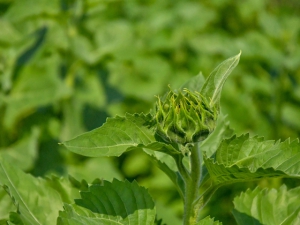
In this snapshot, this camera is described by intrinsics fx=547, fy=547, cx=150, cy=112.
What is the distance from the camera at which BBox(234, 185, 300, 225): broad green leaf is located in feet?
3.84

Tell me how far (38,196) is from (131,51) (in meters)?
1.54

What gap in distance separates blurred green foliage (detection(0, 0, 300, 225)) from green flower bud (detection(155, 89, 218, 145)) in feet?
2.73

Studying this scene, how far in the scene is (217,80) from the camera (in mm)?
1042

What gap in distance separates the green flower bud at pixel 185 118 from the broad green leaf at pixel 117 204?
0.54 ft

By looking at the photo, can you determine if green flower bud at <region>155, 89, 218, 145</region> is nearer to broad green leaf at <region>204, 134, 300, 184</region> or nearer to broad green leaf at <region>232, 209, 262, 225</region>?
broad green leaf at <region>204, 134, 300, 184</region>

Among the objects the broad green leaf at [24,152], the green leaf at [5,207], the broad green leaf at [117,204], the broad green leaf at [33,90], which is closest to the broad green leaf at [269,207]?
the broad green leaf at [117,204]

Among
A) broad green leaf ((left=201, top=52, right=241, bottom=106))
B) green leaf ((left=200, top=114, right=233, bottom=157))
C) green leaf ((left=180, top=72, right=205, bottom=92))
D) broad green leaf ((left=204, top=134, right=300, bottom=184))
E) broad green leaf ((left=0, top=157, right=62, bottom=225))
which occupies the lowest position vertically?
broad green leaf ((left=0, top=157, right=62, bottom=225))

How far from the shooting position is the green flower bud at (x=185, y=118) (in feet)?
3.15

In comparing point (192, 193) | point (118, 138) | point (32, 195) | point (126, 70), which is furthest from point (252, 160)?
point (126, 70)

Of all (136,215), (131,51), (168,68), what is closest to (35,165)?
(131,51)

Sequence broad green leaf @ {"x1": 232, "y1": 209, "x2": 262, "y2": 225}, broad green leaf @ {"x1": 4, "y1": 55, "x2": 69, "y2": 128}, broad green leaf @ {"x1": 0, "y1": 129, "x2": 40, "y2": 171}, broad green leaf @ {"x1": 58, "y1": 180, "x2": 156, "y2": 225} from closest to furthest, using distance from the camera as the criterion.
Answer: broad green leaf @ {"x1": 58, "y1": 180, "x2": 156, "y2": 225} → broad green leaf @ {"x1": 232, "y1": 209, "x2": 262, "y2": 225} → broad green leaf @ {"x1": 0, "y1": 129, "x2": 40, "y2": 171} → broad green leaf @ {"x1": 4, "y1": 55, "x2": 69, "y2": 128}

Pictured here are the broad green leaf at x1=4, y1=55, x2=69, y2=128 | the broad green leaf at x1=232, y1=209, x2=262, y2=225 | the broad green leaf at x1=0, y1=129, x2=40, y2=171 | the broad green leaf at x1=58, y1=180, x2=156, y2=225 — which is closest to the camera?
the broad green leaf at x1=58, y1=180, x2=156, y2=225

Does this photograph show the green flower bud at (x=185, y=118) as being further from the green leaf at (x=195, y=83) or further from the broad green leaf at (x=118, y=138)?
the green leaf at (x=195, y=83)

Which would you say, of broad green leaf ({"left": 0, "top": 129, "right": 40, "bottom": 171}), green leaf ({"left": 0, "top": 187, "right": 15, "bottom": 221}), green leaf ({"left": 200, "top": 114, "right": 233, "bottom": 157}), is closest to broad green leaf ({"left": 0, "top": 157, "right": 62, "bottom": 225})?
green leaf ({"left": 0, "top": 187, "right": 15, "bottom": 221})
